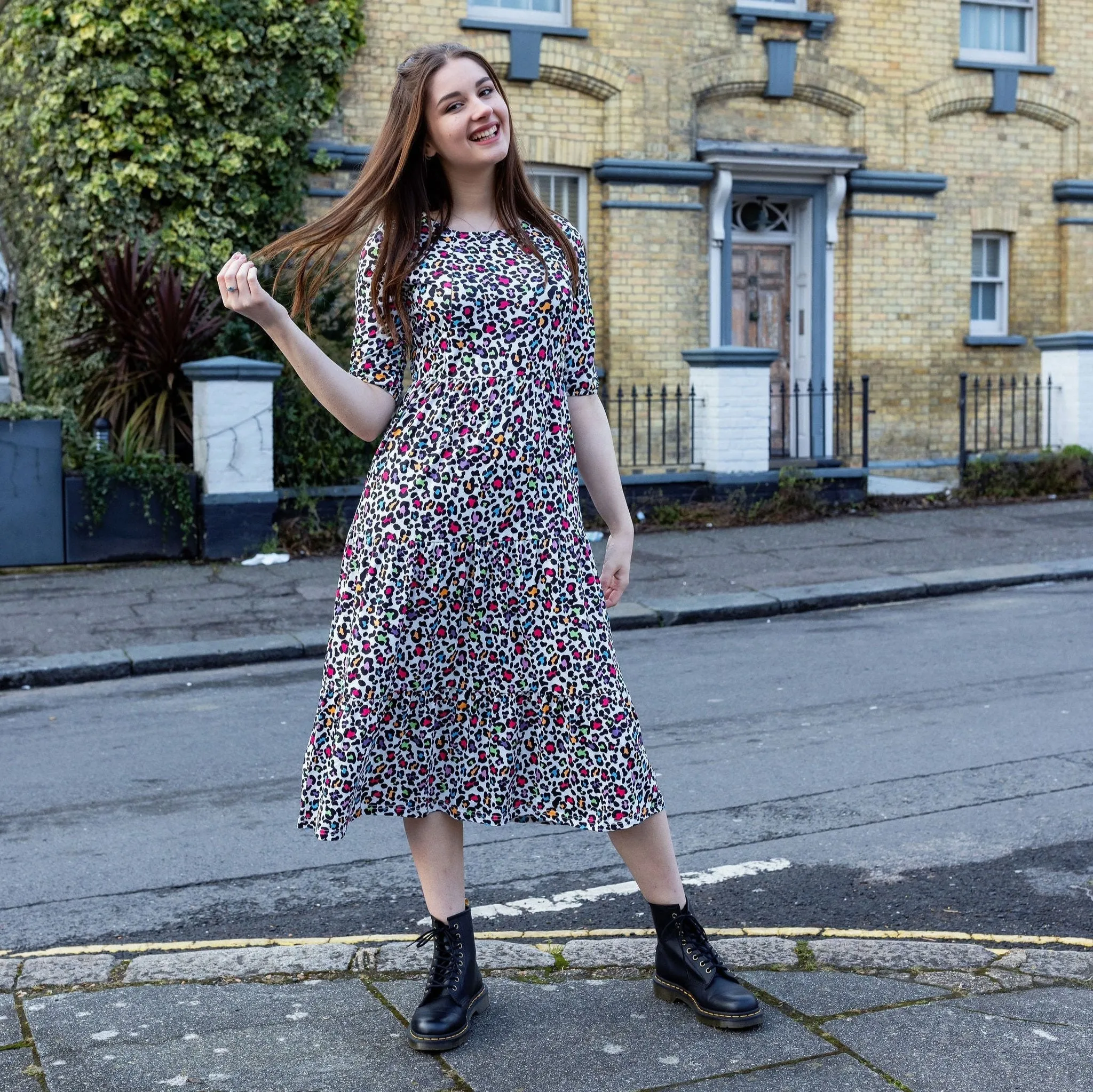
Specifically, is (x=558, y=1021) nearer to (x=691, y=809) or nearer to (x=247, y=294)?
(x=247, y=294)

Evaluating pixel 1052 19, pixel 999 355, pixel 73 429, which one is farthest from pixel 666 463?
pixel 1052 19

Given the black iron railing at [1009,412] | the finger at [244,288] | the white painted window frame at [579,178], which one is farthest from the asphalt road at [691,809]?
the white painted window frame at [579,178]

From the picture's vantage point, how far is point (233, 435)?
11.8 m

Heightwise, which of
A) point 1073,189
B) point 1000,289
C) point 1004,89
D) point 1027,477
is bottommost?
point 1027,477

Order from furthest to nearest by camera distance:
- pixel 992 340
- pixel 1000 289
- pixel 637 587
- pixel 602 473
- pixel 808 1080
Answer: pixel 1000 289 → pixel 992 340 → pixel 637 587 → pixel 602 473 → pixel 808 1080

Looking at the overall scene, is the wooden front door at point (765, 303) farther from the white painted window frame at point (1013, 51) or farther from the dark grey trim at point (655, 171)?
the white painted window frame at point (1013, 51)

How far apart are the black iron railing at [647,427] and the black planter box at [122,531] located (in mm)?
4748

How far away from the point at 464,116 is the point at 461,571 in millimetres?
969

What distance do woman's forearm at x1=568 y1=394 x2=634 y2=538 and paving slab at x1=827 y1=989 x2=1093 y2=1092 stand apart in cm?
119

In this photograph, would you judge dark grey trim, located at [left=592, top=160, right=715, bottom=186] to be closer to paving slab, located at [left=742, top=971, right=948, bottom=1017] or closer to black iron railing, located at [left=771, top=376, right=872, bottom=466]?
black iron railing, located at [left=771, top=376, right=872, bottom=466]

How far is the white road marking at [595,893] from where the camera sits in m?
4.28

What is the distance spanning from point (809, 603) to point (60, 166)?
26.7 ft

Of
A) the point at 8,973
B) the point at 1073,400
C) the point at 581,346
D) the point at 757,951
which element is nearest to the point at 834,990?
the point at 757,951

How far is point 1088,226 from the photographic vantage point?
18.1 meters
